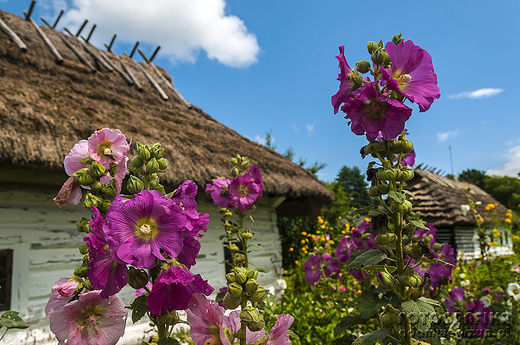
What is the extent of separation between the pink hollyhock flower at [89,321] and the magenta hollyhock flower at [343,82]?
74cm

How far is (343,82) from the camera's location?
896mm

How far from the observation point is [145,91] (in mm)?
5703

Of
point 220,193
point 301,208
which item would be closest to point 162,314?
point 220,193

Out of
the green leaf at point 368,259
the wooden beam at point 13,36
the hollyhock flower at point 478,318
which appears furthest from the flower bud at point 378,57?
the wooden beam at point 13,36

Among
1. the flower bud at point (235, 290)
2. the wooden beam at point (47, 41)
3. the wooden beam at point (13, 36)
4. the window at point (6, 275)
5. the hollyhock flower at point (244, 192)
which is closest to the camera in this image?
the flower bud at point (235, 290)

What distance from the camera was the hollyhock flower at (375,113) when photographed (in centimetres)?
81

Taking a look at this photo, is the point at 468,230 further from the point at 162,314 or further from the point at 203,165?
the point at 162,314

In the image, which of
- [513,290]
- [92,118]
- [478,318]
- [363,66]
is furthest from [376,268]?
[92,118]

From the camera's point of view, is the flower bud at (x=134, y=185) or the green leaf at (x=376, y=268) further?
the green leaf at (x=376, y=268)

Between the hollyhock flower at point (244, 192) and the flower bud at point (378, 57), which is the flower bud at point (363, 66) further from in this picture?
the hollyhock flower at point (244, 192)

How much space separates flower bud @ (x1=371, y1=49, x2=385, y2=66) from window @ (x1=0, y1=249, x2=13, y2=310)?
3.45 meters

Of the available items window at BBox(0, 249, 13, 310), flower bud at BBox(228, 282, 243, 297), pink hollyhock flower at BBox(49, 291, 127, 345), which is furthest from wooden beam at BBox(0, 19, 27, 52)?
flower bud at BBox(228, 282, 243, 297)

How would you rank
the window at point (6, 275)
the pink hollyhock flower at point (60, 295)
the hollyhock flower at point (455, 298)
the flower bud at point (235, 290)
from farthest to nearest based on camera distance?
the window at point (6, 275), the hollyhock flower at point (455, 298), the pink hollyhock flower at point (60, 295), the flower bud at point (235, 290)

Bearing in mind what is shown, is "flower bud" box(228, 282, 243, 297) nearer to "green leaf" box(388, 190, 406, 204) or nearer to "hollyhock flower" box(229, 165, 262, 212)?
"green leaf" box(388, 190, 406, 204)
